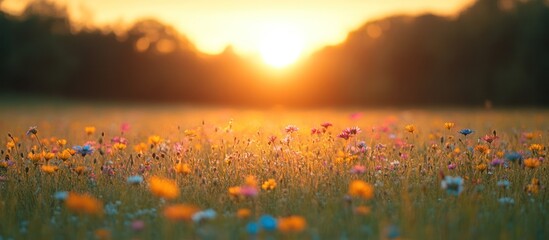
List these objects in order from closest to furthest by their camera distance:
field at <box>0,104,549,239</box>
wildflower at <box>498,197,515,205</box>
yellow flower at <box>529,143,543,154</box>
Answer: field at <box>0,104,549,239</box>
wildflower at <box>498,197,515,205</box>
yellow flower at <box>529,143,543,154</box>

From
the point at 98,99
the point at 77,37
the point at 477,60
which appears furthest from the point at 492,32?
the point at 77,37

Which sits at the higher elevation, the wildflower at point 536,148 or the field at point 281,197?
the wildflower at point 536,148

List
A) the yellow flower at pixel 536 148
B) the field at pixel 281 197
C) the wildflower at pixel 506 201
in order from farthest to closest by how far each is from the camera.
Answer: the yellow flower at pixel 536 148
the wildflower at pixel 506 201
the field at pixel 281 197

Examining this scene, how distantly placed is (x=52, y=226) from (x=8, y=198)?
1108 mm

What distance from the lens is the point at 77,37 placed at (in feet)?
151

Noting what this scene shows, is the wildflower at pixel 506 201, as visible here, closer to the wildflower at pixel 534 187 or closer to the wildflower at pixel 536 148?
the wildflower at pixel 534 187

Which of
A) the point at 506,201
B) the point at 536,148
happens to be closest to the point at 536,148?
the point at 536,148

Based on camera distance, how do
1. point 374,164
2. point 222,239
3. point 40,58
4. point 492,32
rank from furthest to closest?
point 40,58, point 492,32, point 374,164, point 222,239

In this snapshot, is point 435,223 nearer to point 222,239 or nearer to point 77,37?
point 222,239

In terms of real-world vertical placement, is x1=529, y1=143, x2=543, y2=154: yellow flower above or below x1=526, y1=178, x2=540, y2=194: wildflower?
above

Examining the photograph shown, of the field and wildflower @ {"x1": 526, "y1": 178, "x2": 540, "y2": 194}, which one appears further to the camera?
wildflower @ {"x1": 526, "y1": 178, "x2": 540, "y2": 194}

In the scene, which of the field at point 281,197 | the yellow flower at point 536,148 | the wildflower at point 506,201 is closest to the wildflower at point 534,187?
the field at point 281,197

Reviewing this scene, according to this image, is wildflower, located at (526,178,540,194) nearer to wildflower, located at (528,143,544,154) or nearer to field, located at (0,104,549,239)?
field, located at (0,104,549,239)

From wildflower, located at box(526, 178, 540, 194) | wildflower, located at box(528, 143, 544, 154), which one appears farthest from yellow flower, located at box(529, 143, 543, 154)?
wildflower, located at box(526, 178, 540, 194)
